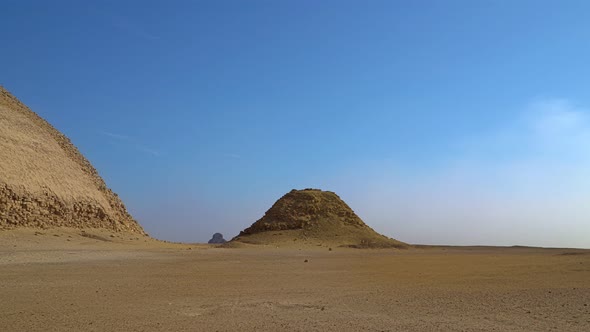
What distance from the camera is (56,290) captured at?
12.1 m

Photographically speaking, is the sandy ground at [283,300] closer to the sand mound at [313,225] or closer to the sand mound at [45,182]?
the sand mound at [45,182]

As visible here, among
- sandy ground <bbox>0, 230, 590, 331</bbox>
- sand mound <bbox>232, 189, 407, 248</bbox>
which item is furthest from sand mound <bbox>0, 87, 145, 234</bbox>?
sandy ground <bbox>0, 230, 590, 331</bbox>

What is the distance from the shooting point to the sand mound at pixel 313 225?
44000 mm

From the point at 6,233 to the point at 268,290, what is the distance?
69.2 feet

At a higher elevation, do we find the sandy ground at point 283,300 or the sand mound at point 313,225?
the sand mound at point 313,225

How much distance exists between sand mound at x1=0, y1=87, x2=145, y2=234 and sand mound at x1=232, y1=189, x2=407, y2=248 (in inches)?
457

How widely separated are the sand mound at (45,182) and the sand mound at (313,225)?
38.1 ft

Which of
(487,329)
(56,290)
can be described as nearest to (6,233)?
(56,290)

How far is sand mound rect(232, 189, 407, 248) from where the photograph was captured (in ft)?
144

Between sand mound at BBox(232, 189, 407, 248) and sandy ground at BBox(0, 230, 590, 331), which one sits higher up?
sand mound at BBox(232, 189, 407, 248)

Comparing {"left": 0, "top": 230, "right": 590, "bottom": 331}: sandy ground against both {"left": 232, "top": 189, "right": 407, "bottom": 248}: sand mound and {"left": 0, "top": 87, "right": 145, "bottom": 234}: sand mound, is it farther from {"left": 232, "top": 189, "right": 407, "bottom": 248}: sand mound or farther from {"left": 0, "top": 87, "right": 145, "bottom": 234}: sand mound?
{"left": 232, "top": 189, "right": 407, "bottom": 248}: sand mound

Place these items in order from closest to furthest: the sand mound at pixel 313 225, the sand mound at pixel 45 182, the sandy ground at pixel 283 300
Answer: the sandy ground at pixel 283 300 < the sand mound at pixel 45 182 < the sand mound at pixel 313 225

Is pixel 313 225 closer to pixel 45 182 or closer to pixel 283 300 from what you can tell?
pixel 45 182

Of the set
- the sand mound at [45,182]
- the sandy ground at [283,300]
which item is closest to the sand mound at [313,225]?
the sand mound at [45,182]
